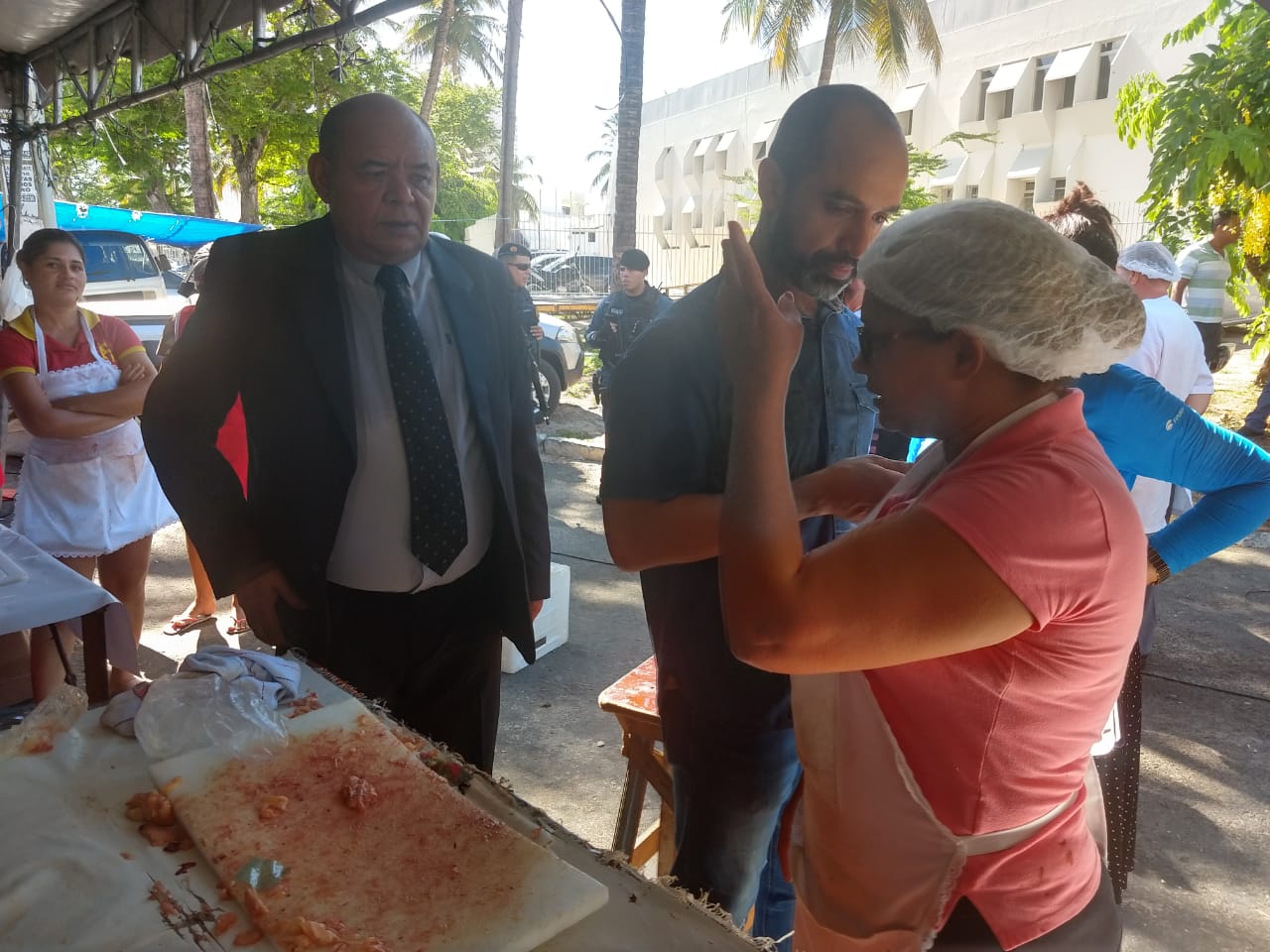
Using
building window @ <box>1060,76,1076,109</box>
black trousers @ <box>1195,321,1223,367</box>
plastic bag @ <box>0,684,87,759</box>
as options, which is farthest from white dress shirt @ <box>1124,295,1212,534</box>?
building window @ <box>1060,76,1076,109</box>

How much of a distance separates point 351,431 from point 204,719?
71cm

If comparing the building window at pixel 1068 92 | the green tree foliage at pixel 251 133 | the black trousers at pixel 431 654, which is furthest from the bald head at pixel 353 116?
the building window at pixel 1068 92

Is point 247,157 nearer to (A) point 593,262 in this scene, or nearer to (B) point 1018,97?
(A) point 593,262

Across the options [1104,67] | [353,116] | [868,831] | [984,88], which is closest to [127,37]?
[353,116]

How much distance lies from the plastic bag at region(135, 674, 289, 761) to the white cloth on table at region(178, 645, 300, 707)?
18mm

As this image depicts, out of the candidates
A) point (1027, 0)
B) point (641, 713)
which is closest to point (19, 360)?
point (641, 713)

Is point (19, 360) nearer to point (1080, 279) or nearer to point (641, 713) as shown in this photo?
point (641, 713)

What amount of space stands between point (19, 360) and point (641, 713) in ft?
9.11

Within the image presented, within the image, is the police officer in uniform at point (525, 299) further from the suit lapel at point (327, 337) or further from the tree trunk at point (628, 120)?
the suit lapel at point (327, 337)

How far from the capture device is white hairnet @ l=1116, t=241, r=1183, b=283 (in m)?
3.45

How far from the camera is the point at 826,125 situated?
1.58 metres

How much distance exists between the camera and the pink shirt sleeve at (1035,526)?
97 cm

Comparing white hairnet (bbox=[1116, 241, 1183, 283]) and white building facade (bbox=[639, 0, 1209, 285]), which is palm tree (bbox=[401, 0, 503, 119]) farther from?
white hairnet (bbox=[1116, 241, 1183, 283])

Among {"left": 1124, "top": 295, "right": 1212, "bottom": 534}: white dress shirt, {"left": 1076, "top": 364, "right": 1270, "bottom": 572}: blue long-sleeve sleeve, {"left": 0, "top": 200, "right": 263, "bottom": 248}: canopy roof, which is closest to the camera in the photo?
{"left": 1076, "top": 364, "right": 1270, "bottom": 572}: blue long-sleeve sleeve
